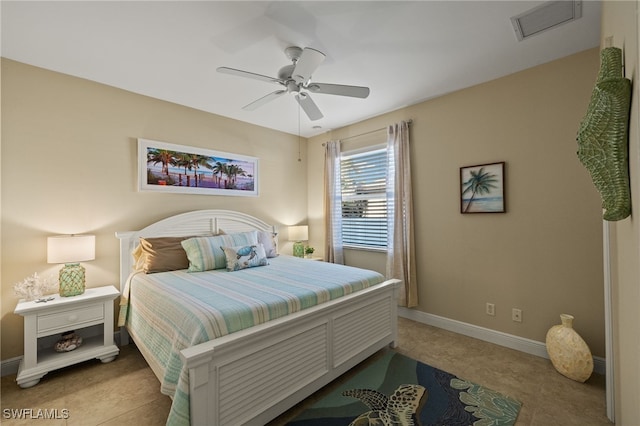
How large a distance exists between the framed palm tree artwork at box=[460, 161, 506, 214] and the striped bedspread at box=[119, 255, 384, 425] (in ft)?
4.32

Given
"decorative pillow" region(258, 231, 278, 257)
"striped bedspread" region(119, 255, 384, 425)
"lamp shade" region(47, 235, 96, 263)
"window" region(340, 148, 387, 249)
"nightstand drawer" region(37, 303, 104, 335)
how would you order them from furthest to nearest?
"window" region(340, 148, 387, 249) < "decorative pillow" region(258, 231, 278, 257) < "lamp shade" region(47, 235, 96, 263) < "nightstand drawer" region(37, 303, 104, 335) < "striped bedspread" region(119, 255, 384, 425)

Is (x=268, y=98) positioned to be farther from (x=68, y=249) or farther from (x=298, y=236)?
(x=298, y=236)

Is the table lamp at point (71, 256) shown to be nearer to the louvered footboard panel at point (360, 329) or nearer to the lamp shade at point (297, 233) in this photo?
the louvered footboard panel at point (360, 329)

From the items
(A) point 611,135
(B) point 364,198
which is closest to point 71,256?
(B) point 364,198

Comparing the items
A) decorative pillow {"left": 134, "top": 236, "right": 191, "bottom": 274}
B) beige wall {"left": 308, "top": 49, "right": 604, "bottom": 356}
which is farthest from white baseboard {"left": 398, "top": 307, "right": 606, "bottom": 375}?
decorative pillow {"left": 134, "top": 236, "right": 191, "bottom": 274}

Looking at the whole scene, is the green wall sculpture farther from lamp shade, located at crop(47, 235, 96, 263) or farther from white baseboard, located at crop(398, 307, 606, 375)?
lamp shade, located at crop(47, 235, 96, 263)

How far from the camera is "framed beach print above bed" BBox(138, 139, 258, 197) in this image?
3188 mm

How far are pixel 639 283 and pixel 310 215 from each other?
4264 mm

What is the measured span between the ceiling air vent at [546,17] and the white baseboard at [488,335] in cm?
264

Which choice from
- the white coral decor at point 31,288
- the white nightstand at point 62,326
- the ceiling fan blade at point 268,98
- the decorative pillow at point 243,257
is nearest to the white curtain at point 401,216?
the decorative pillow at point 243,257

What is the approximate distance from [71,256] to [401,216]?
339 cm

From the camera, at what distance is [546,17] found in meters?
1.98

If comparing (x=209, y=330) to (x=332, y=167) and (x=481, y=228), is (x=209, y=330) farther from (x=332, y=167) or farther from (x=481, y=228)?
(x=332, y=167)

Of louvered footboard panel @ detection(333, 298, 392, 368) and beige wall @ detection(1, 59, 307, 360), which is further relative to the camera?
beige wall @ detection(1, 59, 307, 360)
